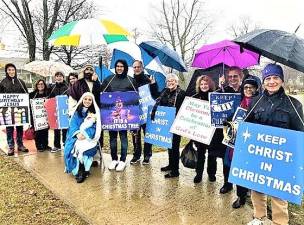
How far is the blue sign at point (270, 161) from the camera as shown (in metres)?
3.32

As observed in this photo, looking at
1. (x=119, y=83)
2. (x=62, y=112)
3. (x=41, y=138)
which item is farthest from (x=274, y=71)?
(x=41, y=138)

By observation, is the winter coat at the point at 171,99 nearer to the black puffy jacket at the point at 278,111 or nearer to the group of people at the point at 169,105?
the group of people at the point at 169,105

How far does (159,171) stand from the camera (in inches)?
234

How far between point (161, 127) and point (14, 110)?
10.4ft

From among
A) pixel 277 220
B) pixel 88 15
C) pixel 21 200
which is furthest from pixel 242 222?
pixel 88 15

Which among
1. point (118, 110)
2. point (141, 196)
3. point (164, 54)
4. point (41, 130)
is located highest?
point (164, 54)

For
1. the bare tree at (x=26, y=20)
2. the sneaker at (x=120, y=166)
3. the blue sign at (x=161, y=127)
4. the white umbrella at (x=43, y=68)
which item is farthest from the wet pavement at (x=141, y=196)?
the bare tree at (x=26, y=20)

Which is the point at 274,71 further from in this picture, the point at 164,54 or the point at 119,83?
the point at 164,54

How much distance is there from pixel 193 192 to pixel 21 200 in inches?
94.4

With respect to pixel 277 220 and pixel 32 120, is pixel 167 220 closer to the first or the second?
pixel 277 220

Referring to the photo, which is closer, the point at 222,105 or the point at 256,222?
the point at 256,222

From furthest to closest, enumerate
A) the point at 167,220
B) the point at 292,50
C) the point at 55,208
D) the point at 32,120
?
A: the point at 32,120
the point at 55,208
the point at 167,220
the point at 292,50

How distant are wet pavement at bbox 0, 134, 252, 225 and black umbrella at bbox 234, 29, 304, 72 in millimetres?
1975

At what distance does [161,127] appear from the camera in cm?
573
